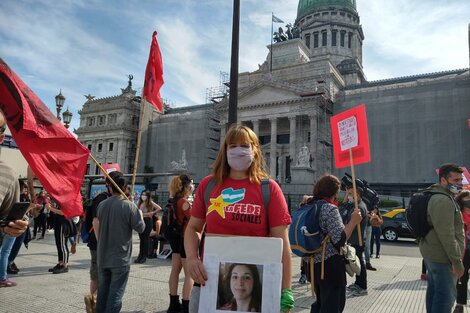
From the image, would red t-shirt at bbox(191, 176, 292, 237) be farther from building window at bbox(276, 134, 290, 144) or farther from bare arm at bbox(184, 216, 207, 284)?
building window at bbox(276, 134, 290, 144)

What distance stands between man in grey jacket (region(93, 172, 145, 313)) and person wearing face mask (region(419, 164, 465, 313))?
338 centimetres

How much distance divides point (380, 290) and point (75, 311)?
5480 millimetres

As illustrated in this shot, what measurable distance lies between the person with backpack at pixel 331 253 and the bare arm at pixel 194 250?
157 cm

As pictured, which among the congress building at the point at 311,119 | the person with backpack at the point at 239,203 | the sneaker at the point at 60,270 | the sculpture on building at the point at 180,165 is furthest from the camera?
the congress building at the point at 311,119

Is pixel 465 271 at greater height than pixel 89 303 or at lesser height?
greater

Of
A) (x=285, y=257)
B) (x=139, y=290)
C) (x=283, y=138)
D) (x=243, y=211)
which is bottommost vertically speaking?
(x=139, y=290)

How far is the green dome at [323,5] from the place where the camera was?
70.1 m

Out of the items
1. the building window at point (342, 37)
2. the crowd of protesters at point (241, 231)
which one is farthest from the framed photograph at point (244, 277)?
the building window at point (342, 37)

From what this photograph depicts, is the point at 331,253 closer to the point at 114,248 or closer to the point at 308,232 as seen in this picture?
the point at 308,232

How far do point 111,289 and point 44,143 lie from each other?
176cm

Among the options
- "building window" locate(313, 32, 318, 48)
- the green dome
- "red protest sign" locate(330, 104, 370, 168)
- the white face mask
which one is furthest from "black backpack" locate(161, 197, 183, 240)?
the green dome

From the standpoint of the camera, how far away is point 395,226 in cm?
1891

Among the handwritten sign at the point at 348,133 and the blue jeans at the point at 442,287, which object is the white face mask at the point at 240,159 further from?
the handwritten sign at the point at 348,133

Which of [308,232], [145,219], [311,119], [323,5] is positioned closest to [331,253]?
[308,232]
